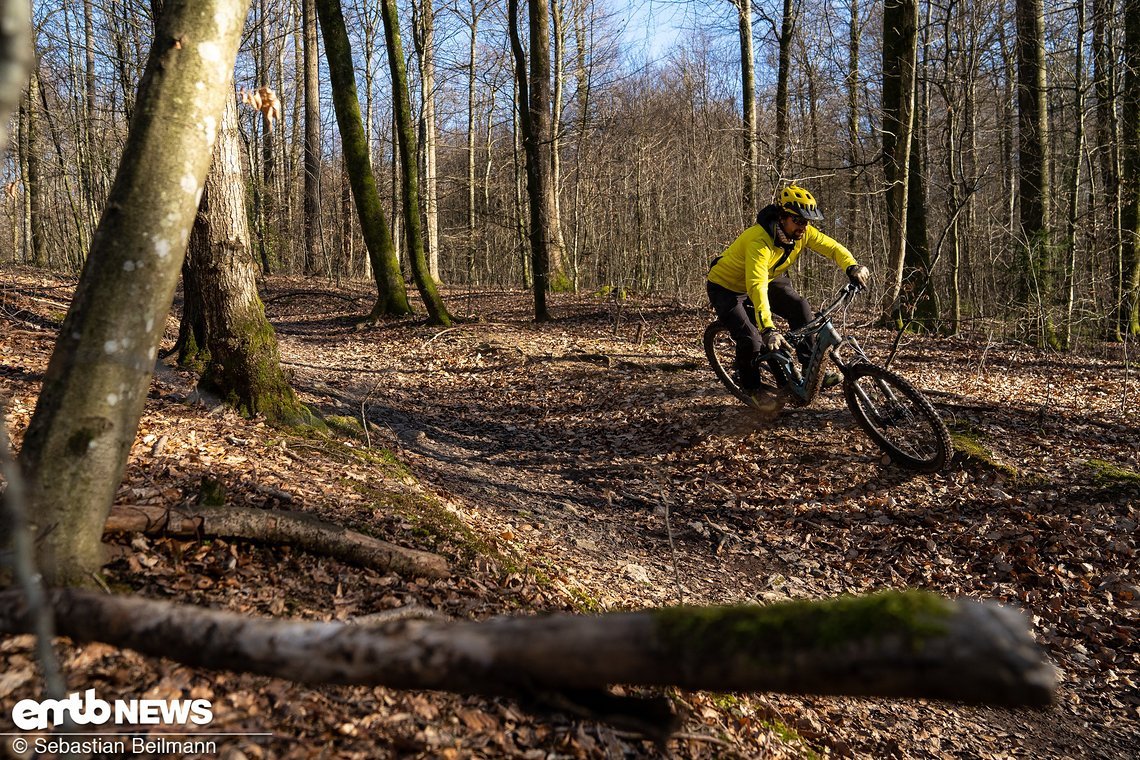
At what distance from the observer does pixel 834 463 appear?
6496mm

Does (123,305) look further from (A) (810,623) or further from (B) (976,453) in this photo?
(B) (976,453)

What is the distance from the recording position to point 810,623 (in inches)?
Answer: 55.1

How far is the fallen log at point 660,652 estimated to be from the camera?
1257 millimetres

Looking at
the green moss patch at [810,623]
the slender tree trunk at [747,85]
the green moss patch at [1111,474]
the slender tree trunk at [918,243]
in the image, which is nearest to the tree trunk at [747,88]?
the slender tree trunk at [747,85]

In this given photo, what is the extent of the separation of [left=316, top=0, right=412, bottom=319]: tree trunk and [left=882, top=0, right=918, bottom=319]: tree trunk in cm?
868

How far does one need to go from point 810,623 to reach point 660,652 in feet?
1.06

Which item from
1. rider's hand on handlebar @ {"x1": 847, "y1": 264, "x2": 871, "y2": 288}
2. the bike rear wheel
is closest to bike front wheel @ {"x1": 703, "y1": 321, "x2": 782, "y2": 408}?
the bike rear wheel

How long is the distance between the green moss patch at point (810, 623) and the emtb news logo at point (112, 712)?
5.39 ft

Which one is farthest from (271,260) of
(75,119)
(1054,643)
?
(1054,643)

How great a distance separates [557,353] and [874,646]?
9.44 meters

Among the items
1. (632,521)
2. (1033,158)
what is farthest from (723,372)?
(1033,158)

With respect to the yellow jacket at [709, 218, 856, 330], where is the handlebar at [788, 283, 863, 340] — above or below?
below

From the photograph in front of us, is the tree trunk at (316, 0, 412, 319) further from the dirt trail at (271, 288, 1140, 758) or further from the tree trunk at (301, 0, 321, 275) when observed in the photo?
the tree trunk at (301, 0, 321, 275)

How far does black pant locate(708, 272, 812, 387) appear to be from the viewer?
6.99m
